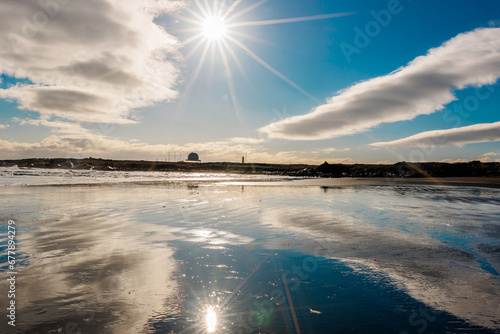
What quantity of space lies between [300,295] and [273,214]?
9.95 meters

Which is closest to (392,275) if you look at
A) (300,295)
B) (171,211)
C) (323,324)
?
(300,295)

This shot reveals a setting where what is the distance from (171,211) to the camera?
1609cm

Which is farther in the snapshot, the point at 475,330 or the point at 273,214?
the point at 273,214

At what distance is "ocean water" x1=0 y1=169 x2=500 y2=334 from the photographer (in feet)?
15.7

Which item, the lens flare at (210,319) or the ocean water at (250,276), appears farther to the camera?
the ocean water at (250,276)

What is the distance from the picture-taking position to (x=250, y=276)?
6719 millimetres

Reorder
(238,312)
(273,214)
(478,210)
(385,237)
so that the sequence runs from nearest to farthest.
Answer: (238,312) → (385,237) → (273,214) → (478,210)

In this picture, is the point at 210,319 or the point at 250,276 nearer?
the point at 210,319

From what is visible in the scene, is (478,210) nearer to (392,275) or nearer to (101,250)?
(392,275)

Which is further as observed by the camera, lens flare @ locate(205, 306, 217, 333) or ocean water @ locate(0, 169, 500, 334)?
ocean water @ locate(0, 169, 500, 334)

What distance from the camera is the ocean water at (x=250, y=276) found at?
4.79 metres

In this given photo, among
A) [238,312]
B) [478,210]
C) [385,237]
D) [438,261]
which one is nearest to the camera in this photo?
[238,312]

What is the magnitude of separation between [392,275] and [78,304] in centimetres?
684

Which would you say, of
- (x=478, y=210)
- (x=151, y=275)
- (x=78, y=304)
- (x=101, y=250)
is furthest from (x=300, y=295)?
(x=478, y=210)
